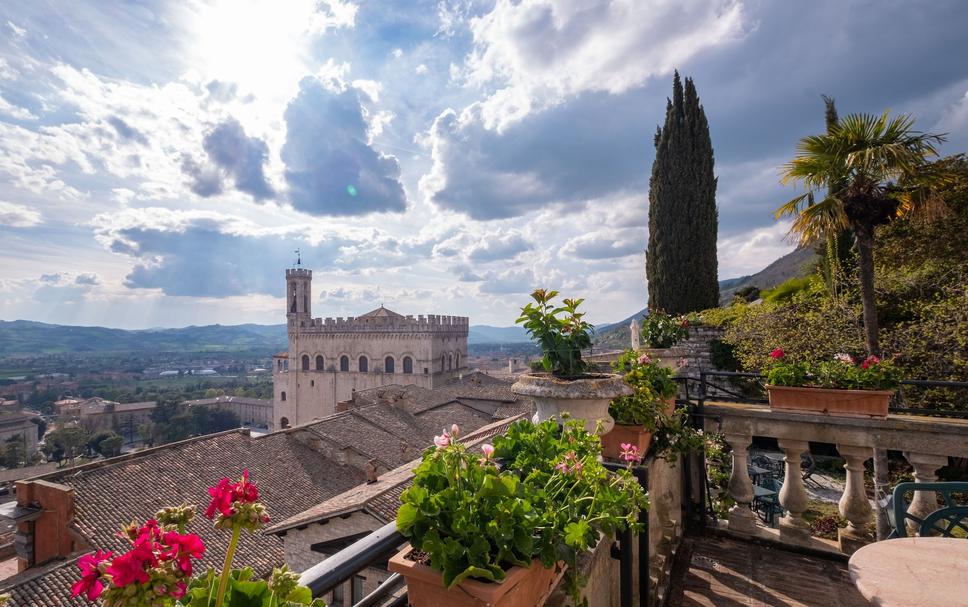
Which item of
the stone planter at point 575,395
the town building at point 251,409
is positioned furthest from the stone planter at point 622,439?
the town building at point 251,409

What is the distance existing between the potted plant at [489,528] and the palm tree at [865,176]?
7503mm

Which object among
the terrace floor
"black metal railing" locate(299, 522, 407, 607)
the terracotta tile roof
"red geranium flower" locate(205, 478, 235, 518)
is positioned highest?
"red geranium flower" locate(205, 478, 235, 518)

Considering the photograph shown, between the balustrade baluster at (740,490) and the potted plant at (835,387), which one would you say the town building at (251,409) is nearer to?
the balustrade baluster at (740,490)

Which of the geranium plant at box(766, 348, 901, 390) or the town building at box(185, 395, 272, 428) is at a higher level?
the geranium plant at box(766, 348, 901, 390)

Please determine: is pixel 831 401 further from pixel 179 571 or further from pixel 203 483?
pixel 203 483

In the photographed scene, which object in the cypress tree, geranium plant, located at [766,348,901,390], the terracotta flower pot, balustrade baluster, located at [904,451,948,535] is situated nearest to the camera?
the terracotta flower pot

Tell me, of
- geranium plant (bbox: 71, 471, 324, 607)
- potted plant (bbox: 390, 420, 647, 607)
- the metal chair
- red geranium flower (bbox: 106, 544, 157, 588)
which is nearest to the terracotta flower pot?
potted plant (bbox: 390, 420, 647, 607)

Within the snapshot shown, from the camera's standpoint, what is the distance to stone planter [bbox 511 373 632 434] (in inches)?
118

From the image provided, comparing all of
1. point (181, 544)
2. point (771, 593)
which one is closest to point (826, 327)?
point (771, 593)

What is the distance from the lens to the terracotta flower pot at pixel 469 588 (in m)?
1.44

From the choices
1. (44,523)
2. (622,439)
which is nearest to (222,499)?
(622,439)

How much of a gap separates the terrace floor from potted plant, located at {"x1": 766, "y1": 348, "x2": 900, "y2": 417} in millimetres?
1431

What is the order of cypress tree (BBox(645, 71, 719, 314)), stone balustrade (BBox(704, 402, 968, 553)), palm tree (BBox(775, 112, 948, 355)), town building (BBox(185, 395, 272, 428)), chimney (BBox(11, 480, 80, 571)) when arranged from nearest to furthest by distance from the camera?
stone balustrade (BBox(704, 402, 968, 553)) < palm tree (BBox(775, 112, 948, 355)) < chimney (BBox(11, 480, 80, 571)) < cypress tree (BBox(645, 71, 719, 314)) < town building (BBox(185, 395, 272, 428))

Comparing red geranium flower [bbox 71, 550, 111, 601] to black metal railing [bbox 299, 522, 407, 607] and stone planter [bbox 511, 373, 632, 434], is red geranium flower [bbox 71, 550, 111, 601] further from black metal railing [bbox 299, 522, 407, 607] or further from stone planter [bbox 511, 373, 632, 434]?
stone planter [bbox 511, 373, 632, 434]
